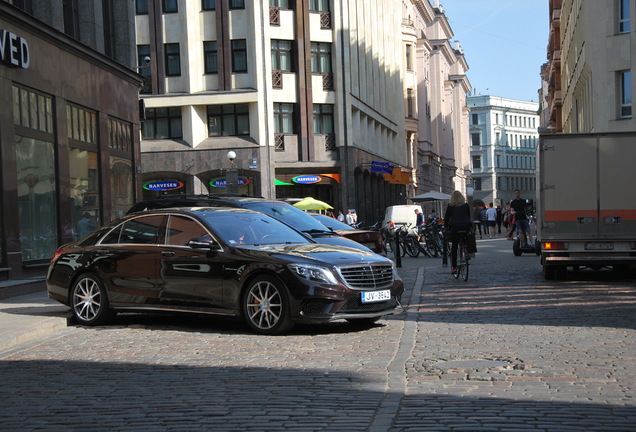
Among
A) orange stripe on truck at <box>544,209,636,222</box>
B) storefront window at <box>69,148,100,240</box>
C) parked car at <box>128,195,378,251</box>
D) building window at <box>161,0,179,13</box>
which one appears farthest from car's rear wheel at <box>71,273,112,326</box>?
building window at <box>161,0,179,13</box>

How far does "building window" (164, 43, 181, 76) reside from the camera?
167ft

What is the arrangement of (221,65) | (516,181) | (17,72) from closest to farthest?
(17,72) < (221,65) < (516,181)

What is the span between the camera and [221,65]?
50375 mm

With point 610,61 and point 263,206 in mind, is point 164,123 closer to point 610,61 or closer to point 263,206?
point 610,61

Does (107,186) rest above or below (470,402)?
above

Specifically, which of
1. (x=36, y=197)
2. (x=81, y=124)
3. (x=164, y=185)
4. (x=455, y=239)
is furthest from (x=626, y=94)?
(x=36, y=197)

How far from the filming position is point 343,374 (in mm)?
8359

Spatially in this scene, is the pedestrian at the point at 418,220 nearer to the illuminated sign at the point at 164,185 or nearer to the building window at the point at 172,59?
the illuminated sign at the point at 164,185

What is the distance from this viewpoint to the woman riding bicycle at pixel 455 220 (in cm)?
1984

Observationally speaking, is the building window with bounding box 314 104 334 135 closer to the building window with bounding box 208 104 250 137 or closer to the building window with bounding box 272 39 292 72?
the building window with bounding box 272 39 292 72

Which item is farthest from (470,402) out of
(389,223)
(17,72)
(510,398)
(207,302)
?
(389,223)

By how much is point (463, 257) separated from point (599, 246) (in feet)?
8.65

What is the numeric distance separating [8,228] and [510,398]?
562 inches

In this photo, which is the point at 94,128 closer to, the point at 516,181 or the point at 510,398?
the point at 510,398
